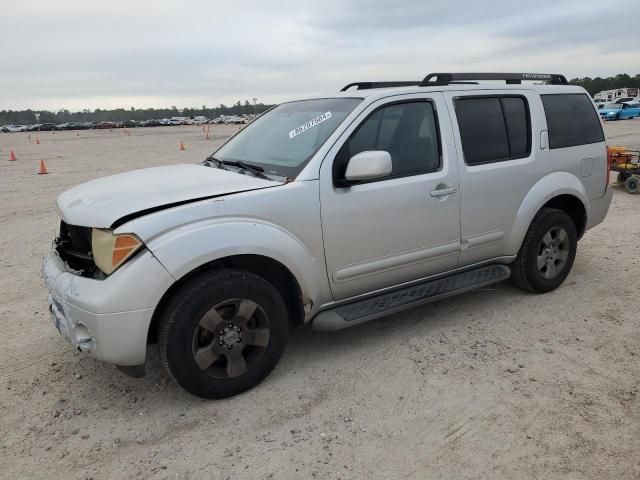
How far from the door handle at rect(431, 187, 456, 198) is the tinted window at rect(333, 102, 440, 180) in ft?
0.54

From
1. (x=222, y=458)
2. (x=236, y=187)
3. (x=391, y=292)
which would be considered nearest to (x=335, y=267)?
(x=391, y=292)

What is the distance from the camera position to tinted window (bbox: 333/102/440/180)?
3.55 metres

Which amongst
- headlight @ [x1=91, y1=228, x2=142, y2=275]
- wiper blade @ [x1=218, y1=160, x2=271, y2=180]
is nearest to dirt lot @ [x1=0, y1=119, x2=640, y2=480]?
headlight @ [x1=91, y1=228, x2=142, y2=275]

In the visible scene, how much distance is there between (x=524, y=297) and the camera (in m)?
4.71

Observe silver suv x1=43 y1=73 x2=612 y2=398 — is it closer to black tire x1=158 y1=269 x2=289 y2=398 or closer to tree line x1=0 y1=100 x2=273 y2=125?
black tire x1=158 y1=269 x2=289 y2=398

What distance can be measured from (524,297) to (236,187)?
117 inches

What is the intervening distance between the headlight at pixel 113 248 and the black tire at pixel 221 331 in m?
0.36

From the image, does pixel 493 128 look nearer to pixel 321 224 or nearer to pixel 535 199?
pixel 535 199

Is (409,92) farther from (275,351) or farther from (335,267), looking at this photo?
(275,351)

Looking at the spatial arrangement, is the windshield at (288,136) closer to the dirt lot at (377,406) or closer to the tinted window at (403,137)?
the tinted window at (403,137)

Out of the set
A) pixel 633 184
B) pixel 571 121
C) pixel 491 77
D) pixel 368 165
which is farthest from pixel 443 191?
pixel 633 184

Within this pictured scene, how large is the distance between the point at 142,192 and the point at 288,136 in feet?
3.87

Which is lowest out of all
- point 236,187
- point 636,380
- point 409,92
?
point 636,380

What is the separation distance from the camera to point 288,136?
379 centimetres
